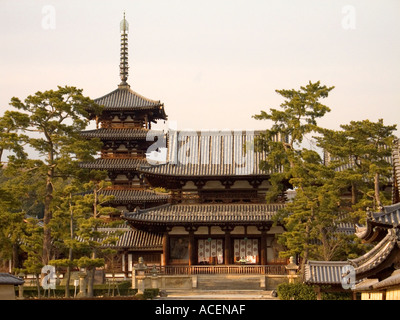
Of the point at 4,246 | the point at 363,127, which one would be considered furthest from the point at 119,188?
the point at 363,127

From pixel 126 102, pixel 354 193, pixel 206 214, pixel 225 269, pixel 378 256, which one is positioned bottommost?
pixel 225 269

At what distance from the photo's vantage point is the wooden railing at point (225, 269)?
158ft

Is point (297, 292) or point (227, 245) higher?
point (227, 245)

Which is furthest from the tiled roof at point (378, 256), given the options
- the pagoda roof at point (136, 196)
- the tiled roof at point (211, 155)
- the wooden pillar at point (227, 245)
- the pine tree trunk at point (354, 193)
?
the pagoda roof at point (136, 196)

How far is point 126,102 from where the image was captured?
198ft

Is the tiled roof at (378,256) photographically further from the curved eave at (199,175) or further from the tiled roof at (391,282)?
the curved eave at (199,175)

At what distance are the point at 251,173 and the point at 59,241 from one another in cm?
1384

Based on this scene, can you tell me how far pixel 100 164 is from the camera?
56.9 meters

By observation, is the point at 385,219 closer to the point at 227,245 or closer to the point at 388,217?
the point at 388,217

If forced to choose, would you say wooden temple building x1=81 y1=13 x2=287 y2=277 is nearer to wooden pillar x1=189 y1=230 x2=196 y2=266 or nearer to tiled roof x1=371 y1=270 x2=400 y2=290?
wooden pillar x1=189 y1=230 x2=196 y2=266

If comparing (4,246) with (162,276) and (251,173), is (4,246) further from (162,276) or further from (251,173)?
(251,173)

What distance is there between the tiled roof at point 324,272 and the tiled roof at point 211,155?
14144 mm

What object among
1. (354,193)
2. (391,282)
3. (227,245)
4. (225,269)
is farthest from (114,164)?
(391,282)

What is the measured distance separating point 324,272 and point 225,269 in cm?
1367
